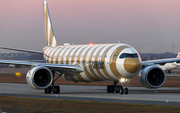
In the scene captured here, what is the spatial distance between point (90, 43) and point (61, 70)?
198 inches

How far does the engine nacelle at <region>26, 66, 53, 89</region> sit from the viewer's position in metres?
29.5

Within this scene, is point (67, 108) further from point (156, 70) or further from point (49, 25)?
point (49, 25)

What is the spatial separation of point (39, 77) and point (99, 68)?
5.42 meters

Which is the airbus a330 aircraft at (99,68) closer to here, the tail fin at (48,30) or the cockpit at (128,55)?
the cockpit at (128,55)

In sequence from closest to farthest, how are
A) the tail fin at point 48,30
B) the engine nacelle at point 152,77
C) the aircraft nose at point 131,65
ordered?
the aircraft nose at point 131,65, the engine nacelle at point 152,77, the tail fin at point 48,30

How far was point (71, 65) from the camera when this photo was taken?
1318 inches

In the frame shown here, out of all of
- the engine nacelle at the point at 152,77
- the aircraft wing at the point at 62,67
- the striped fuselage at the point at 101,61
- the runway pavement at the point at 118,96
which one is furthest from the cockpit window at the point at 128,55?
the aircraft wing at the point at 62,67

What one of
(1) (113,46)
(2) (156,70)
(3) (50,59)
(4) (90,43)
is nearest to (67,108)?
(1) (113,46)

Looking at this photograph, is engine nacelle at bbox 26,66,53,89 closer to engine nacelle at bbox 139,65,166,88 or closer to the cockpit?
the cockpit

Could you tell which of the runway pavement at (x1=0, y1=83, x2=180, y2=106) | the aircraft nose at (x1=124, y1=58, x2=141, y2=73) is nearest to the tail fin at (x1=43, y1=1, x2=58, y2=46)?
the runway pavement at (x1=0, y1=83, x2=180, y2=106)

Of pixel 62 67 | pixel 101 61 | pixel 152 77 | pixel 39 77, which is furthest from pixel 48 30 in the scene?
pixel 152 77

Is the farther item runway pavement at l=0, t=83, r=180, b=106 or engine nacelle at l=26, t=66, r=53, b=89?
engine nacelle at l=26, t=66, r=53, b=89

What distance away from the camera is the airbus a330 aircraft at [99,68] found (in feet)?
94.4

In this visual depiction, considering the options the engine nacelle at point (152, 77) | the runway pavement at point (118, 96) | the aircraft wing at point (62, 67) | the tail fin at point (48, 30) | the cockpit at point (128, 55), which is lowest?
the runway pavement at point (118, 96)
